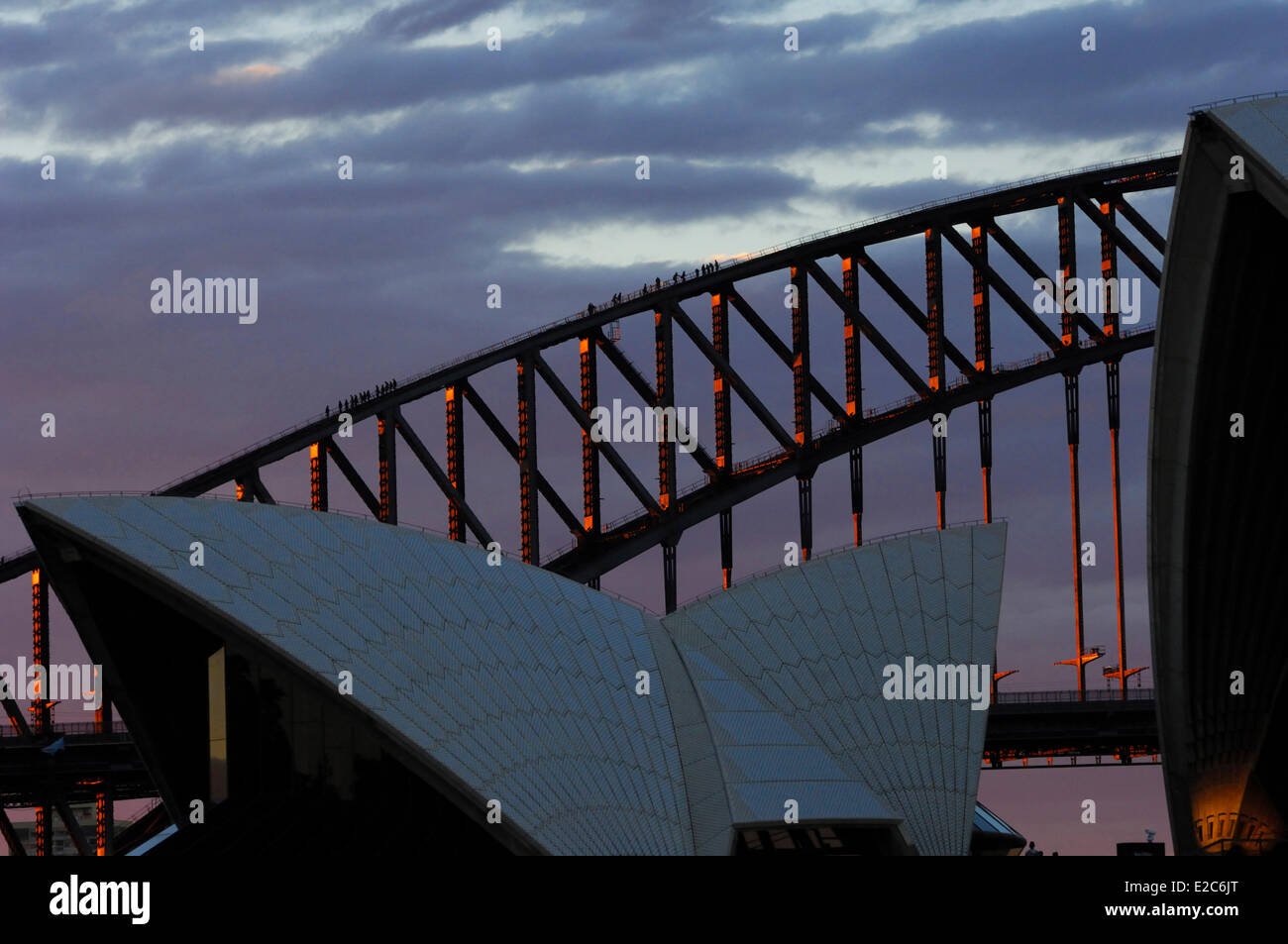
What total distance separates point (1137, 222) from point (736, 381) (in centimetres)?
3260

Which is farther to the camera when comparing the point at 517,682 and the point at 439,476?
the point at 439,476

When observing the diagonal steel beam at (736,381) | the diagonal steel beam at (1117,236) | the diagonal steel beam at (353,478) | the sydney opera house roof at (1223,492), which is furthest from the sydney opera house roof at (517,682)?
the diagonal steel beam at (1117,236)

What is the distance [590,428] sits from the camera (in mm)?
128625

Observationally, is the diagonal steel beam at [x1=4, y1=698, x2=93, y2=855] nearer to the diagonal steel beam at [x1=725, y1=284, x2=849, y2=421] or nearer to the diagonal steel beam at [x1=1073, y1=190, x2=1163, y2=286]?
the diagonal steel beam at [x1=725, y1=284, x2=849, y2=421]

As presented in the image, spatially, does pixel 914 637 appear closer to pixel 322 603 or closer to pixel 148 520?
pixel 322 603

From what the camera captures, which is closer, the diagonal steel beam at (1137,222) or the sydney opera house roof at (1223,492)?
the sydney opera house roof at (1223,492)

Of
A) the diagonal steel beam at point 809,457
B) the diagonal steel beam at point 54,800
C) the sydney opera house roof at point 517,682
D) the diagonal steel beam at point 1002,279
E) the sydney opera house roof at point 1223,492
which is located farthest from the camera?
the diagonal steel beam at point 1002,279

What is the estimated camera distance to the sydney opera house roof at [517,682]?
57.8 meters

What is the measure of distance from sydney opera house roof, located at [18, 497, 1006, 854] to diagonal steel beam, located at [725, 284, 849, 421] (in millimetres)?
67619

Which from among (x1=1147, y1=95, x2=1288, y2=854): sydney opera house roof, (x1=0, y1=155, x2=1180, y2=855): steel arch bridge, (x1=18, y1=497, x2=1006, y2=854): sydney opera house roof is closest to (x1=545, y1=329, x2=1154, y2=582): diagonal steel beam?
(x1=0, y1=155, x2=1180, y2=855): steel arch bridge

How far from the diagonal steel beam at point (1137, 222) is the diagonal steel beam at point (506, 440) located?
4474 centimetres

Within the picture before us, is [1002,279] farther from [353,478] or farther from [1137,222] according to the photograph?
[353,478]

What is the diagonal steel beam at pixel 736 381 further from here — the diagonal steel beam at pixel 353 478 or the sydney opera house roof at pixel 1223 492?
the sydney opera house roof at pixel 1223 492

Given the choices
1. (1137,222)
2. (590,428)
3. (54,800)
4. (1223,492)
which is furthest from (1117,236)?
(1223,492)
